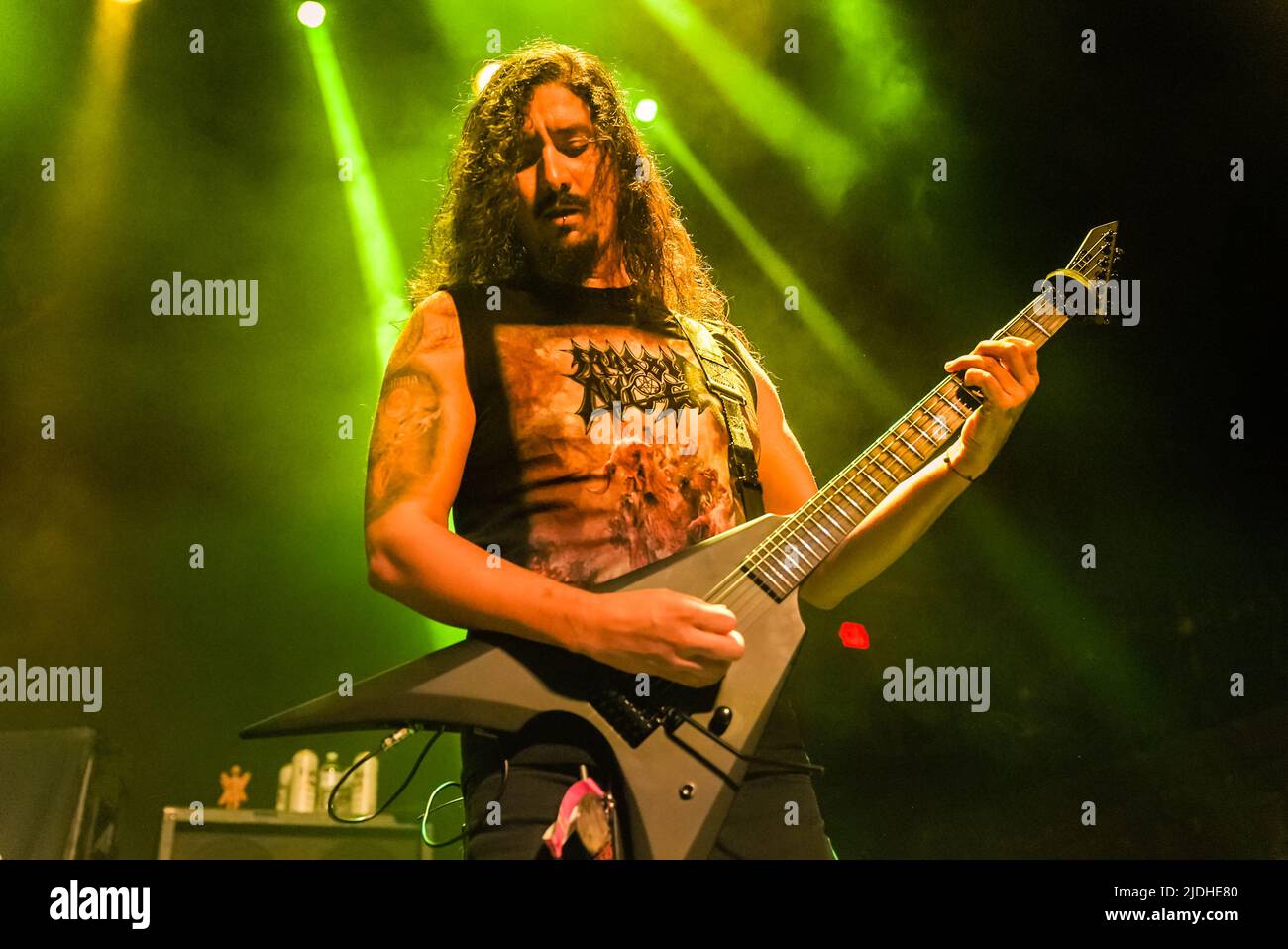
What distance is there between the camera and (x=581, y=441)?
7.27 ft

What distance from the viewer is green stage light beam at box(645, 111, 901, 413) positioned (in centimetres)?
382

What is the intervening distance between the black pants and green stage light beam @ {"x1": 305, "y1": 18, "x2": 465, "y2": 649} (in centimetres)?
229

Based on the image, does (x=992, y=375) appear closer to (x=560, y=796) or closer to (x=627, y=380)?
(x=627, y=380)

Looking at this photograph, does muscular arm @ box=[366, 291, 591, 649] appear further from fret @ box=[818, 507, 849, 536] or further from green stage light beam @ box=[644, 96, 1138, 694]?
green stage light beam @ box=[644, 96, 1138, 694]

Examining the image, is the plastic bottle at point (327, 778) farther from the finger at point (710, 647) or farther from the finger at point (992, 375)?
the finger at point (992, 375)

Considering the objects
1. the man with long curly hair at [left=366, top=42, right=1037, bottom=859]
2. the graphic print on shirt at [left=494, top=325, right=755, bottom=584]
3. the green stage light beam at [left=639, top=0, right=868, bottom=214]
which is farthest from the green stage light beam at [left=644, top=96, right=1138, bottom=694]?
the graphic print on shirt at [left=494, top=325, right=755, bottom=584]

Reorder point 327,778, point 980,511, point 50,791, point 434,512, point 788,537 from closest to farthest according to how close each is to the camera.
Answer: point 434,512 → point 788,537 → point 50,791 → point 980,511 → point 327,778

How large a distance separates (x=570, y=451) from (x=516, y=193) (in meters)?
0.73

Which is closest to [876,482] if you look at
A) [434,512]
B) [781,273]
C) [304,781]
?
[434,512]

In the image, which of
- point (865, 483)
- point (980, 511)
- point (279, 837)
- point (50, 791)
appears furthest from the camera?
point (980, 511)

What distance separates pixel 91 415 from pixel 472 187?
2124 mm

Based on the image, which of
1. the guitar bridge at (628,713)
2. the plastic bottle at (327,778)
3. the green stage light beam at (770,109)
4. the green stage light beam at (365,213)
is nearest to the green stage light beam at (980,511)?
the green stage light beam at (770,109)
